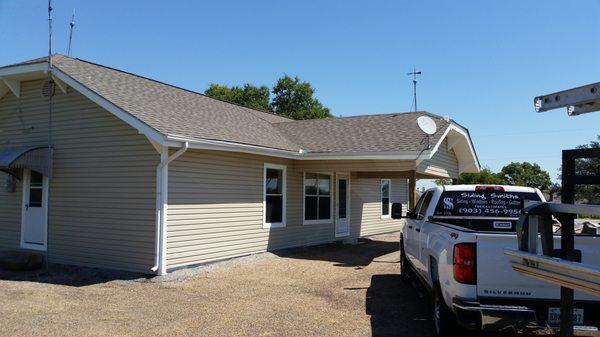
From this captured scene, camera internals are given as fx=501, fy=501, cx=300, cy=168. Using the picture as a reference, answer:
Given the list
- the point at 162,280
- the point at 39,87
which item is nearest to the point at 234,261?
the point at 162,280

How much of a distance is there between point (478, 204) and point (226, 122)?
25.6ft

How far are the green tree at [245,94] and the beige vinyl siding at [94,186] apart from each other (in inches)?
1224

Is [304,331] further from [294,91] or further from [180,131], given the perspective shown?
[294,91]

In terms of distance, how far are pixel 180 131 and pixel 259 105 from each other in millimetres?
33513

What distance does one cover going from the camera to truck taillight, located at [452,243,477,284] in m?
4.99

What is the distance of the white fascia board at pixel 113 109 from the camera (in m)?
9.47

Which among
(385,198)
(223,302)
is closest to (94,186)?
(223,302)

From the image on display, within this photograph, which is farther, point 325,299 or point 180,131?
point 180,131

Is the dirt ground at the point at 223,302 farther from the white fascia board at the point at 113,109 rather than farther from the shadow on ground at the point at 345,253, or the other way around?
the white fascia board at the point at 113,109

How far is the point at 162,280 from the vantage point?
30.9 ft

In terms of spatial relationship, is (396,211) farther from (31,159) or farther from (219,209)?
(31,159)

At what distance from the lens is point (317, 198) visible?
15320 millimetres

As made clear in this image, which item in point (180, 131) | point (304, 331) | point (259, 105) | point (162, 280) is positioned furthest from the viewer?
point (259, 105)

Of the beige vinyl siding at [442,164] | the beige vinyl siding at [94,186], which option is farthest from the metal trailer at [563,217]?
the beige vinyl siding at [442,164]
